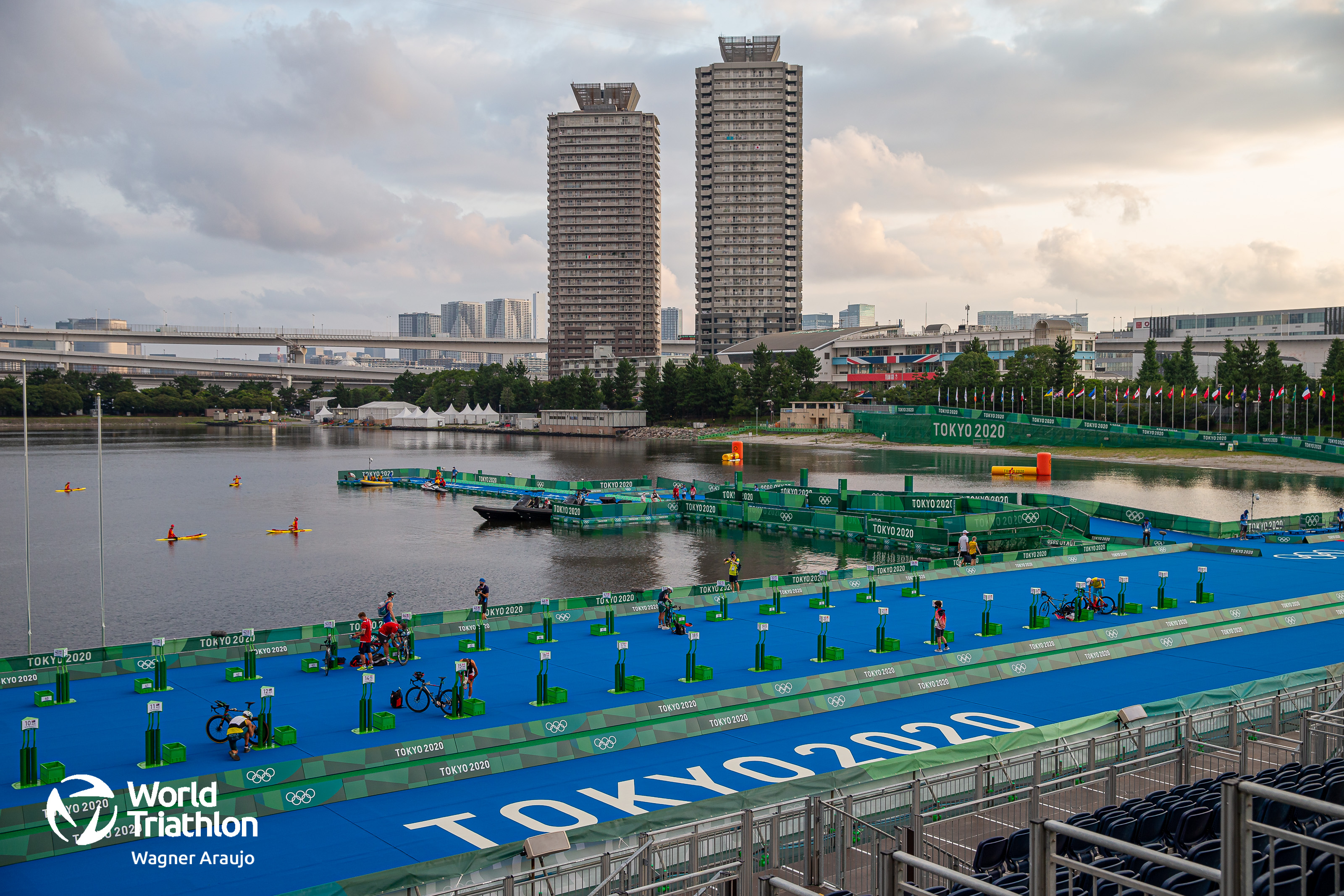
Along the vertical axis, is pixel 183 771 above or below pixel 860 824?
below

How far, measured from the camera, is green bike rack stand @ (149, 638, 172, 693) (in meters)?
27.2

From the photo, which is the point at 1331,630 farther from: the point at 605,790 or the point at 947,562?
the point at 605,790

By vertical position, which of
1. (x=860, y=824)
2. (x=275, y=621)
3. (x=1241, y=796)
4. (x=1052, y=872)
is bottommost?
(x=275, y=621)

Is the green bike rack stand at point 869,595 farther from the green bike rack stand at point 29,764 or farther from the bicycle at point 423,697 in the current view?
the green bike rack stand at point 29,764

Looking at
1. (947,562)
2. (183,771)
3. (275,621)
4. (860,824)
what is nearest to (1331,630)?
(947,562)

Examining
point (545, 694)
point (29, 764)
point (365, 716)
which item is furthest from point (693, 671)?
point (29, 764)

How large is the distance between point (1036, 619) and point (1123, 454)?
105423 mm

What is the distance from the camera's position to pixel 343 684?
28.5m

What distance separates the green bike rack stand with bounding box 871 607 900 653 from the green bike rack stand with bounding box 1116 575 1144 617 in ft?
35.1

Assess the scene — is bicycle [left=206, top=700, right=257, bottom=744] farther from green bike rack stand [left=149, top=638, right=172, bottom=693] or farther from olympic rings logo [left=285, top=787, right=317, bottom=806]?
olympic rings logo [left=285, top=787, right=317, bottom=806]

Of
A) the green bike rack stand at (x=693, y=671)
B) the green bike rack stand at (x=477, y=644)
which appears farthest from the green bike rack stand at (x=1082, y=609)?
the green bike rack stand at (x=477, y=644)

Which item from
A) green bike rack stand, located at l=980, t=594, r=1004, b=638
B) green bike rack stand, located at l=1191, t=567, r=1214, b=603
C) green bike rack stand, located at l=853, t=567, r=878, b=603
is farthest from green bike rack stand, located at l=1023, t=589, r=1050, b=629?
green bike rack stand, located at l=1191, t=567, r=1214, b=603

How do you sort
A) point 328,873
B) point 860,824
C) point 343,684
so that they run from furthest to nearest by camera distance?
point 343,684 → point 328,873 → point 860,824

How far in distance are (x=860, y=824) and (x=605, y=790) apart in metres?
6.96
